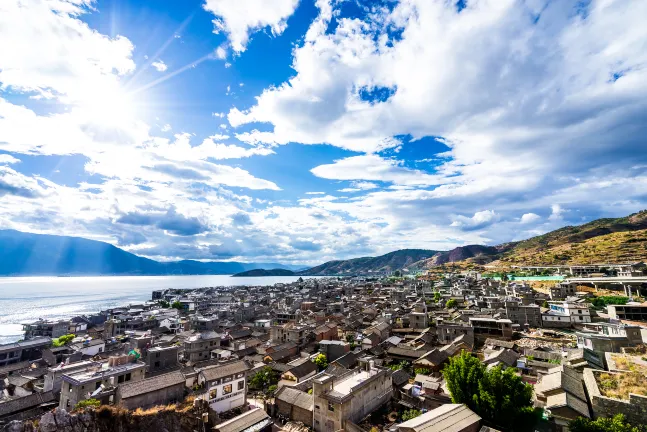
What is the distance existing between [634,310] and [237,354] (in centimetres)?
6082

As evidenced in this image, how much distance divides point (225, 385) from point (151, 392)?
21.3 ft

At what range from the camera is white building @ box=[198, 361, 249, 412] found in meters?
29.3

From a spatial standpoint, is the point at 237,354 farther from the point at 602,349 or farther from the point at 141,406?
the point at 602,349

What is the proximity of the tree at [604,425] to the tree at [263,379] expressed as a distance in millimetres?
29405

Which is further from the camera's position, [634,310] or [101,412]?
[634,310]

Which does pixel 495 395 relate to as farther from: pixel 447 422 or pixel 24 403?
pixel 24 403

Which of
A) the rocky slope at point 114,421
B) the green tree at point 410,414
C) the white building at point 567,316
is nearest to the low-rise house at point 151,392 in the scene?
the rocky slope at point 114,421

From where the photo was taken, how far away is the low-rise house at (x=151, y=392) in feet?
83.5

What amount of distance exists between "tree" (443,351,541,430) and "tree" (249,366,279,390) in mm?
21702

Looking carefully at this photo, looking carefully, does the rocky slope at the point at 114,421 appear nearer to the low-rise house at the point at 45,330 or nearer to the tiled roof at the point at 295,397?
the tiled roof at the point at 295,397

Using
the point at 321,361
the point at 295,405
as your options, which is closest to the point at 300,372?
the point at 321,361

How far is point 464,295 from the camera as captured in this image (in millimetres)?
83188

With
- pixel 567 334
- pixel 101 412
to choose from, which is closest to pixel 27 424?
pixel 101 412

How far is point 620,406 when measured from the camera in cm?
1969
